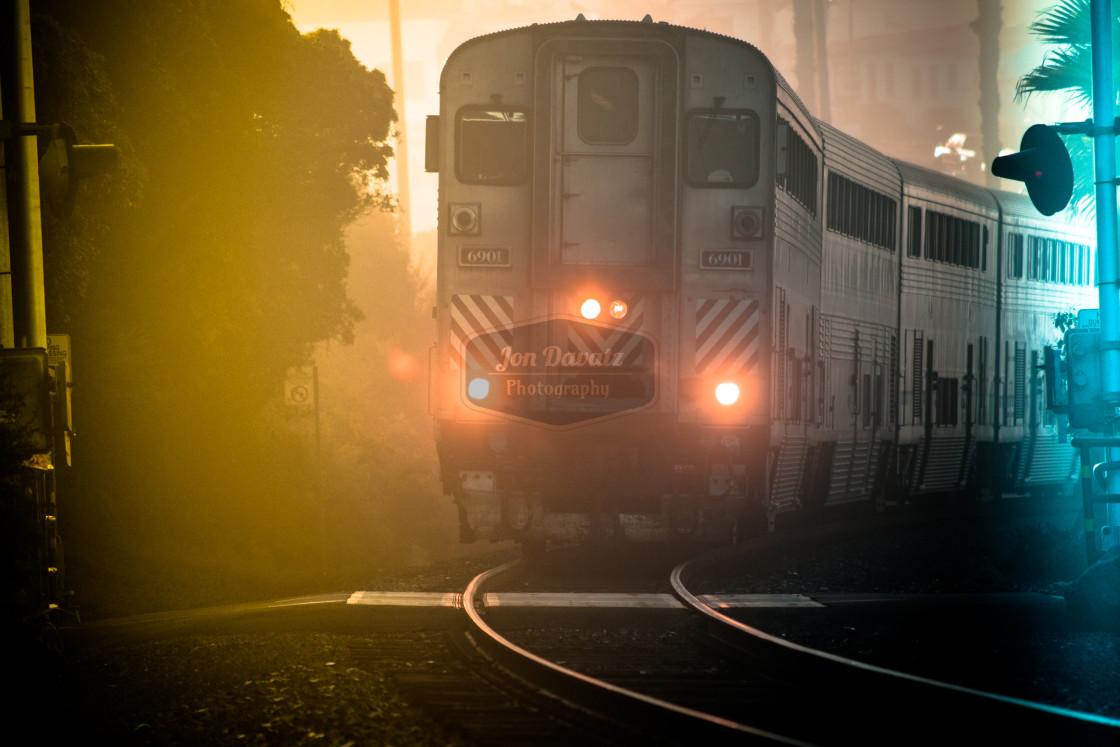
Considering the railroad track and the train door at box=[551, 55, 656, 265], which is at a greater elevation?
the train door at box=[551, 55, 656, 265]

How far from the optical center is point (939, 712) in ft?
21.1

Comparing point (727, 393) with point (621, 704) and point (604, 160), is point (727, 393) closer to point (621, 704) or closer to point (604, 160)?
point (604, 160)

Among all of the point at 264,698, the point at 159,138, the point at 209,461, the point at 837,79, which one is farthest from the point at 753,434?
the point at 837,79

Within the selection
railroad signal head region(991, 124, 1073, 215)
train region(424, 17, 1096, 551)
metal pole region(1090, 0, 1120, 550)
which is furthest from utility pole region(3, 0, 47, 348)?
metal pole region(1090, 0, 1120, 550)

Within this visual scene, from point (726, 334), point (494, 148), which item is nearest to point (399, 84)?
point (494, 148)

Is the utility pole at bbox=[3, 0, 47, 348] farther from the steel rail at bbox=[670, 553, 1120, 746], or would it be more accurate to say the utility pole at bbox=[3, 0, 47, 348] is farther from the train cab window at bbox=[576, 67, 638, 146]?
the steel rail at bbox=[670, 553, 1120, 746]

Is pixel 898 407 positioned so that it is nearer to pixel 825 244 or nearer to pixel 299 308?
pixel 825 244

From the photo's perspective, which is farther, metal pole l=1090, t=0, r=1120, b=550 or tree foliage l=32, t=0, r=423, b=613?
tree foliage l=32, t=0, r=423, b=613

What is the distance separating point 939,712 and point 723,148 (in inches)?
262

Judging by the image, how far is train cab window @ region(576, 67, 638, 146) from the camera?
39.4 ft

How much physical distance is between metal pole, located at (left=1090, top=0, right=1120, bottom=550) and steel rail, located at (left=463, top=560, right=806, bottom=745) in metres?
4.86

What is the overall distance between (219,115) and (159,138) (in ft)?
5.94

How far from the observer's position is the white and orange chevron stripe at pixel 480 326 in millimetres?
11898

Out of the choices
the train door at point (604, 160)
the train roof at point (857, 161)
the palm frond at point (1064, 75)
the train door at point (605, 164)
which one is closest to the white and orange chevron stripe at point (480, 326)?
the train door at point (605, 164)
